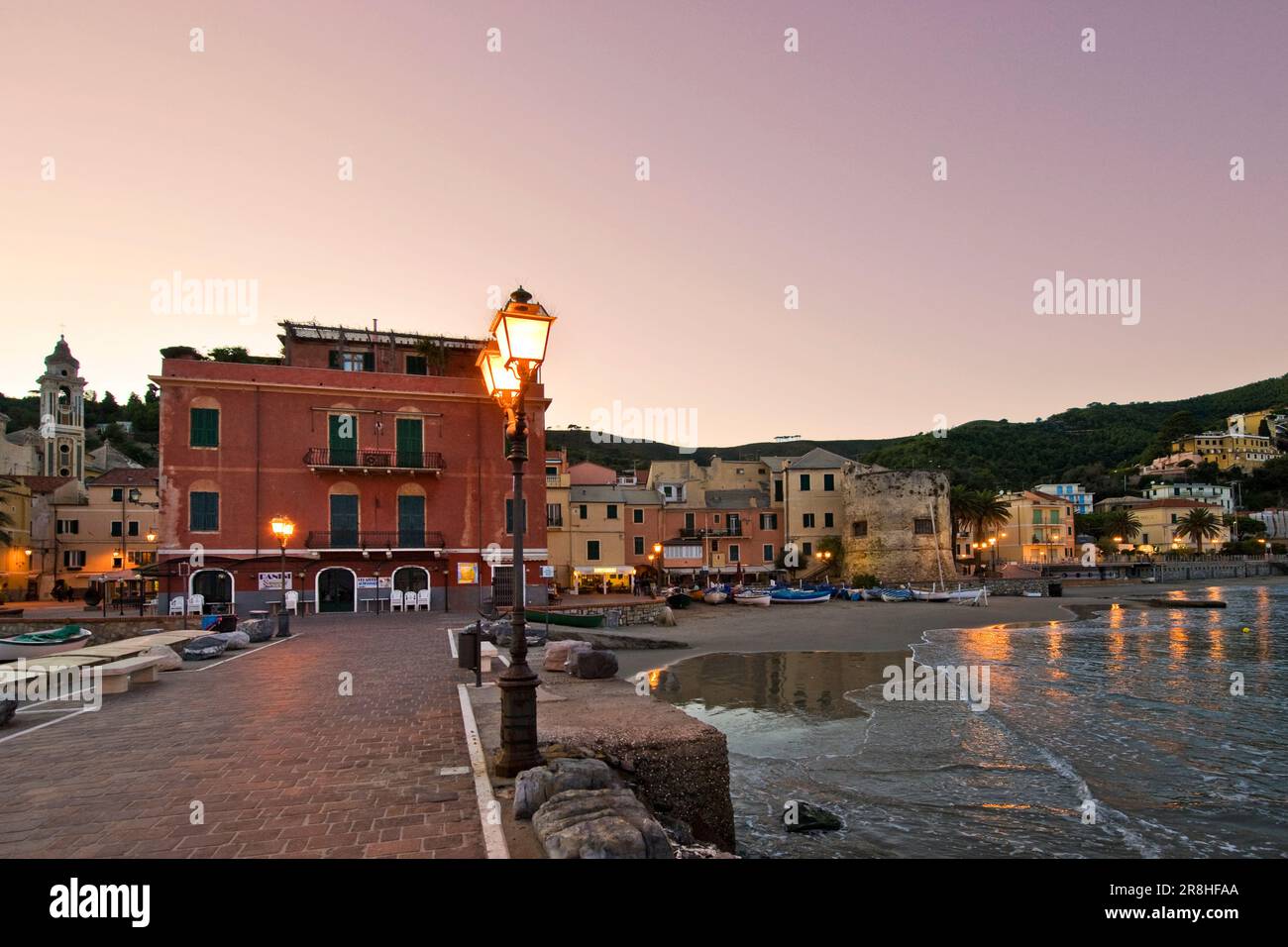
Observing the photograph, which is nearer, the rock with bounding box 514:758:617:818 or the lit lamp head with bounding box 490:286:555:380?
the rock with bounding box 514:758:617:818

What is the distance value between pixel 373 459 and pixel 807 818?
27.9 meters

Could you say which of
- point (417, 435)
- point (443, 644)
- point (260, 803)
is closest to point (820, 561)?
point (417, 435)

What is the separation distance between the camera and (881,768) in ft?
37.2

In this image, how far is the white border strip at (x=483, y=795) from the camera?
4824mm

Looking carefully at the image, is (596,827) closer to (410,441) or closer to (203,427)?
(410,441)

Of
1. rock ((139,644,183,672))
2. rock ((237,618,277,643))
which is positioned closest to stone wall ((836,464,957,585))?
rock ((237,618,277,643))

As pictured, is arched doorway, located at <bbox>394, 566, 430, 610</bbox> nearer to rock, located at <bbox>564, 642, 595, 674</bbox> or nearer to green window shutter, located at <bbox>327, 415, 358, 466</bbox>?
green window shutter, located at <bbox>327, 415, 358, 466</bbox>

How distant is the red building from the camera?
29812 millimetres

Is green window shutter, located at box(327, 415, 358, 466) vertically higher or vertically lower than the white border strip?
higher

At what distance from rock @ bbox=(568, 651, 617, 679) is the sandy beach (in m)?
8.08

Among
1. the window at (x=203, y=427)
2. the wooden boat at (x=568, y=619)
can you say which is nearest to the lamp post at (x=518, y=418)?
the wooden boat at (x=568, y=619)

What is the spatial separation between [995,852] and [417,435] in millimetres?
29912

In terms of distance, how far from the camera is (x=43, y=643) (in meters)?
19.5

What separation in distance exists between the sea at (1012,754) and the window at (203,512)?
69.5 ft
